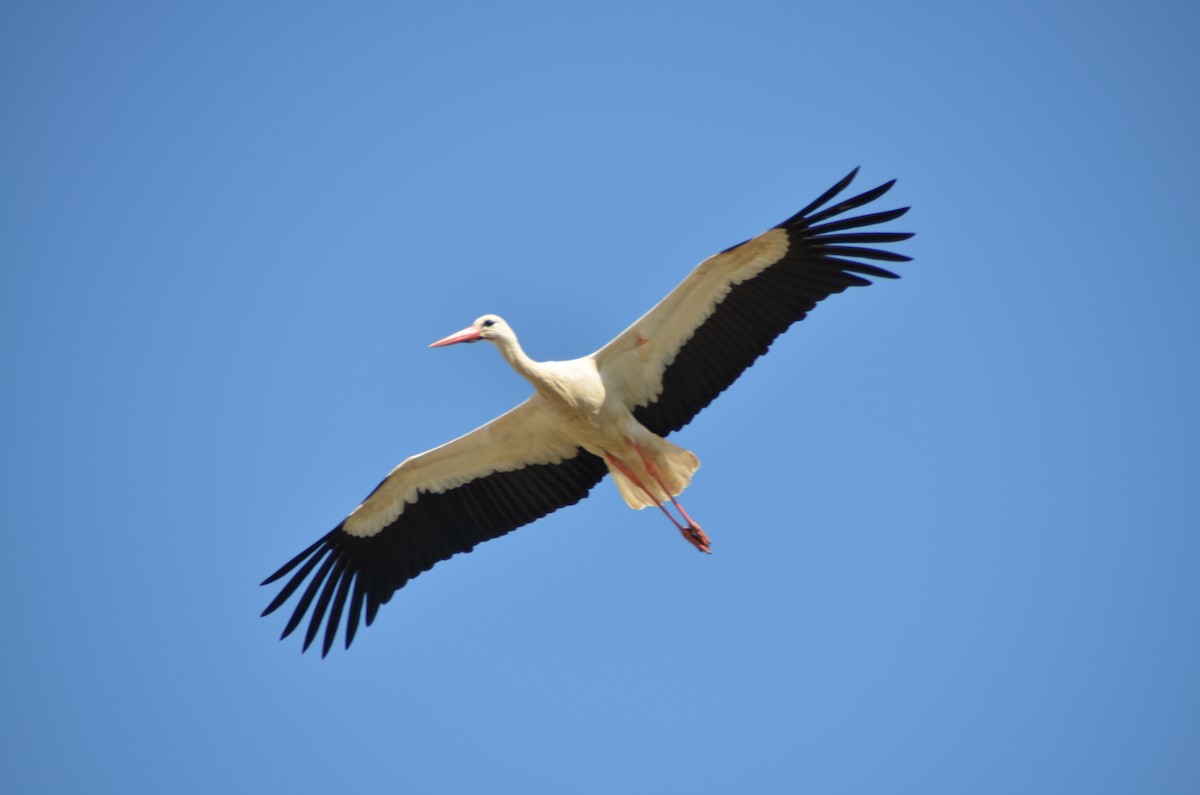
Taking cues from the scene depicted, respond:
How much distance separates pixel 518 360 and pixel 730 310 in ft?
4.50

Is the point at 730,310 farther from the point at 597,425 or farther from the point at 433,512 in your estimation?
the point at 433,512

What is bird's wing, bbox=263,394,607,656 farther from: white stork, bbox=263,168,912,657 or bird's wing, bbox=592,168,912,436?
bird's wing, bbox=592,168,912,436

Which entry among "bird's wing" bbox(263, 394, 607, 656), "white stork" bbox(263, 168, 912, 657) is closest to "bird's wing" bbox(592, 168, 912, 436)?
"white stork" bbox(263, 168, 912, 657)

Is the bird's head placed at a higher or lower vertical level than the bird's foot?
higher

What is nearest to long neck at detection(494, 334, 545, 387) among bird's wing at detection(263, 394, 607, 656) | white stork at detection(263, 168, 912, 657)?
white stork at detection(263, 168, 912, 657)

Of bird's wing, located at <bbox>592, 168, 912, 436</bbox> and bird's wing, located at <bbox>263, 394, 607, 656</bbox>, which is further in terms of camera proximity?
bird's wing, located at <bbox>263, 394, 607, 656</bbox>

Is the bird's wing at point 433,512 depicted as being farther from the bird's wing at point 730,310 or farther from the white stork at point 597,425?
the bird's wing at point 730,310

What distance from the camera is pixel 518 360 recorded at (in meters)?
8.88

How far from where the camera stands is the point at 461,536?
9.62 metres

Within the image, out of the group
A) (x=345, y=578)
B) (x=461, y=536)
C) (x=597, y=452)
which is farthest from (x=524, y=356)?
(x=345, y=578)

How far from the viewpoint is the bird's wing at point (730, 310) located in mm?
8562

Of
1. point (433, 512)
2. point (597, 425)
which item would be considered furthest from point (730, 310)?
point (433, 512)

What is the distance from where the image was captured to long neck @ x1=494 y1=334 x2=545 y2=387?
8805 millimetres

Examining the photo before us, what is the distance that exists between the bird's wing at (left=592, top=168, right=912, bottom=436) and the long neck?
45 cm
